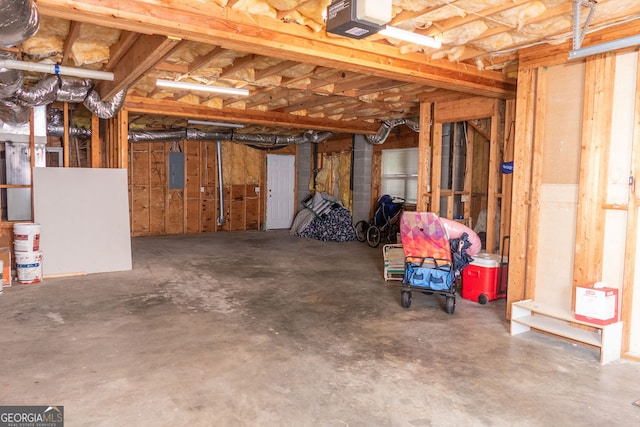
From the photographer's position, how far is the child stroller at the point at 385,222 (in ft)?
28.4

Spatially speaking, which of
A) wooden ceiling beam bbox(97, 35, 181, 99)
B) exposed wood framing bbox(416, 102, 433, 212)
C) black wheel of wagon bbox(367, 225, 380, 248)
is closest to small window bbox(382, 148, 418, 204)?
black wheel of wagon bbox(367, 225, 380, 248)

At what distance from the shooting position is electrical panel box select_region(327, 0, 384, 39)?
2.47 meters

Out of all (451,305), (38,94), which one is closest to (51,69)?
(38,94)

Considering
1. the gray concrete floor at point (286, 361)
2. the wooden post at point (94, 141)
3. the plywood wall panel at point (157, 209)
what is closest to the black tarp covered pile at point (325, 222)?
the plywood wall panel at point (157, 209)

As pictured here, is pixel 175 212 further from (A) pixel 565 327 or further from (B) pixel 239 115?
(A) pixel 565 327

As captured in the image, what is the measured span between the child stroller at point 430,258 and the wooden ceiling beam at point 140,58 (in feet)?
8.63

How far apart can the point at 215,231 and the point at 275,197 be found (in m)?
1.82

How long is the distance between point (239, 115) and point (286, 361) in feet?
16.3

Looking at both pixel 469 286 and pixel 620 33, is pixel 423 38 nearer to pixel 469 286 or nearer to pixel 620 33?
pixel 620 33

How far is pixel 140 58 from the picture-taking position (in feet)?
12.8

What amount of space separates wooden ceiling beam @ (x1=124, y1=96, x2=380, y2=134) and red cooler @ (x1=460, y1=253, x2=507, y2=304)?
4141 millimetres

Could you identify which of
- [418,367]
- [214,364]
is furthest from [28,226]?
[418,367]

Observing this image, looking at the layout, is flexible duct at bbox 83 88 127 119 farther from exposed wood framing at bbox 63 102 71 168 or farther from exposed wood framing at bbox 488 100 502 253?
exposed wood framing at bbox 488 100 502 253

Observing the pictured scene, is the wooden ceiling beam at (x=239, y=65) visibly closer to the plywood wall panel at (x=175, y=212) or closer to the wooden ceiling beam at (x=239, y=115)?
the wooden ceiling beam at (x=239, y=115)
